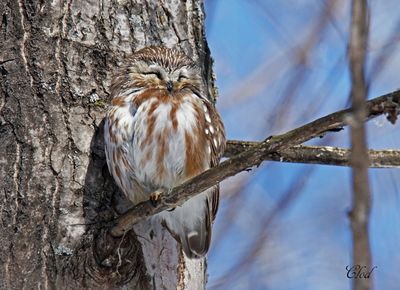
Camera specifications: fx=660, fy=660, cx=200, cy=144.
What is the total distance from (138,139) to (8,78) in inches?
22.4

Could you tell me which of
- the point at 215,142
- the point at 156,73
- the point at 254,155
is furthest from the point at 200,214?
the point at 254,155

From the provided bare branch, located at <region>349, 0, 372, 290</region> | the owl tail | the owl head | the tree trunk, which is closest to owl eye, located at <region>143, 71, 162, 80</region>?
the owl head

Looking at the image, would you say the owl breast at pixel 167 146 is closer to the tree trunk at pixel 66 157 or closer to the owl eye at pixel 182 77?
the tree trunk at pixel 66 157

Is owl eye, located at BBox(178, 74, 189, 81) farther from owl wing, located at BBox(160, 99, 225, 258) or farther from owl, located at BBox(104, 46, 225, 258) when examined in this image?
owl wing, located at BBox(160, 99, 225, 258)

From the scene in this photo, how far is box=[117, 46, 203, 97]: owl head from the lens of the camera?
288 centimetres

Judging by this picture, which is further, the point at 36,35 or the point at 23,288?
the point at 36,35

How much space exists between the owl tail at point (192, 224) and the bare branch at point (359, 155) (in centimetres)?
203

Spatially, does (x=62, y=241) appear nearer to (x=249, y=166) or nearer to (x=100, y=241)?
(x=100, y=241)

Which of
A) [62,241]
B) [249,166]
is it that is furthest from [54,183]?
[249,166]

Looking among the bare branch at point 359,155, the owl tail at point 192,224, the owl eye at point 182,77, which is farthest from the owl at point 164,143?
the bare branch at point 359,155

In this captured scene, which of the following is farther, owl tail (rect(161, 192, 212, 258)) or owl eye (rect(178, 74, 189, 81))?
owl eye (rect(178, 74, 189, 81))

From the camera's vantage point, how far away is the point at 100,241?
245 centimetres

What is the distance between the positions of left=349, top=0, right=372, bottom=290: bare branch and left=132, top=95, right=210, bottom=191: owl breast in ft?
6.44

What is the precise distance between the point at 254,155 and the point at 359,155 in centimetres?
115
